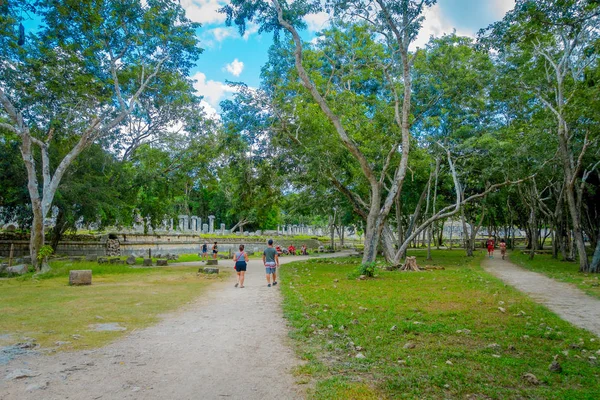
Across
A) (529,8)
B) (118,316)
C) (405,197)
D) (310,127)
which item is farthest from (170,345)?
(405,197)

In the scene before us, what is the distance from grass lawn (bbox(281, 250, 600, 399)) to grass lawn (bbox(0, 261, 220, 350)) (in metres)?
2.96

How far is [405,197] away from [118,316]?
2099 centimetres

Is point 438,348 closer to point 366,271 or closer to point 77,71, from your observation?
point 366,271

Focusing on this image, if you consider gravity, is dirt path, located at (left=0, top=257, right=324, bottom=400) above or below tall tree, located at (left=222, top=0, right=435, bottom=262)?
below

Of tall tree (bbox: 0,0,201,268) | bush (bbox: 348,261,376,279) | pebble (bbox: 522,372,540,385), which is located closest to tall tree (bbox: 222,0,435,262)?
bush (bbox: 348,261,376,279)

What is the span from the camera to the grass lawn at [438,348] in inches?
148

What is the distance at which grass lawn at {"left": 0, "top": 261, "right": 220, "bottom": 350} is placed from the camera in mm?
5859

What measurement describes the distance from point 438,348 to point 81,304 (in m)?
7.49

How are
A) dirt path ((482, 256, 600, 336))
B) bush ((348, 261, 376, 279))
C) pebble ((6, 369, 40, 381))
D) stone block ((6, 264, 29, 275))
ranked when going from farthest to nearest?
stone block ((6, 264, 29, 275))
bush ((348, 261, 376, 279))
dirt path ((482, 256, 600, 336))
pebble ((6, 369, 40, 381))

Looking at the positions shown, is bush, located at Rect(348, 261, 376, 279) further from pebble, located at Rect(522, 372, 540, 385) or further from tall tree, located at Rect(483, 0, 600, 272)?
pebble, located at Rect(522, 372, 540, 385)

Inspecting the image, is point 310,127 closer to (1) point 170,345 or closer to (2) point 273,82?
(2) point 273,82

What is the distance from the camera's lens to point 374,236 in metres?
14.7

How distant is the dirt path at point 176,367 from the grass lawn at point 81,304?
0.66 m

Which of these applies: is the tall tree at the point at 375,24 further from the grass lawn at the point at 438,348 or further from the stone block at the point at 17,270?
the stone block at the point at 17,270
